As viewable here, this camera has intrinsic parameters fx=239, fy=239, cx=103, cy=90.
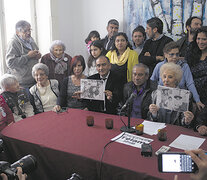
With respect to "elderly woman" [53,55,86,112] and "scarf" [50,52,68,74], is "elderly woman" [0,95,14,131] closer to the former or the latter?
"elderly woman" [53,55,86,112]

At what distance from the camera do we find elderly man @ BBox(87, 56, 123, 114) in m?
3.01

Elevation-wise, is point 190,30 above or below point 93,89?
above

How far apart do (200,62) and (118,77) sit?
1.08 meters

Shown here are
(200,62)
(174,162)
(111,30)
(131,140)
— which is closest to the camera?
(174,162)

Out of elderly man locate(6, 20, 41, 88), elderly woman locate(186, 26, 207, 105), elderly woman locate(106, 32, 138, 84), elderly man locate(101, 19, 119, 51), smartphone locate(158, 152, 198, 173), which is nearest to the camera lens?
smartphone locate(158, 152, 198, 173)

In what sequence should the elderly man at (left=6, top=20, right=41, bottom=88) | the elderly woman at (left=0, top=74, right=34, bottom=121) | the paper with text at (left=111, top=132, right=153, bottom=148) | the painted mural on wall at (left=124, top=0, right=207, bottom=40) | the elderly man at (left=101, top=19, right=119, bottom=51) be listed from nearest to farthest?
the paper with text at (left=111, top=132, right=153, bottom=148) → the elderly woman at (left=0, top=74, right=34, bottom=121) → the elderly man at (left=6, top=20, right=41, bottom=88) → the painted mural on wall at (left=124, top=0, right=207, bottom=40) → the elderly man at (left=101, top=19, right=119, bottom=51)

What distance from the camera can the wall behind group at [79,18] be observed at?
516 centimetres

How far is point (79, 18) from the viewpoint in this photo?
18.7ft

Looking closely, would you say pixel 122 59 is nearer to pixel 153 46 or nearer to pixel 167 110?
Result: pixel 153 46

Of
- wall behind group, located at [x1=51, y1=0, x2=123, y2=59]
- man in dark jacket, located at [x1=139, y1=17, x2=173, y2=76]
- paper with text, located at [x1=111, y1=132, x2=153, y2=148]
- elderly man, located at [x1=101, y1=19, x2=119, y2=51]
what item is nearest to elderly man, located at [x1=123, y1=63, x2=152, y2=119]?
paper with text, located at [x1=111, y1=132, x2=153, y2=148]

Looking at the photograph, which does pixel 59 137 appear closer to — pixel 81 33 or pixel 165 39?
pixel 165 39

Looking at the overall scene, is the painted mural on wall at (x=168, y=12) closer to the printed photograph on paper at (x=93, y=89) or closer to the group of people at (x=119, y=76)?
the group of people at (x=119, y=76)

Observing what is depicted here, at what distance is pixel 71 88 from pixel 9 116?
846 millimetres

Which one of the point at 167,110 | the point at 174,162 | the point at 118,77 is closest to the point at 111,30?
the point at 118,77
